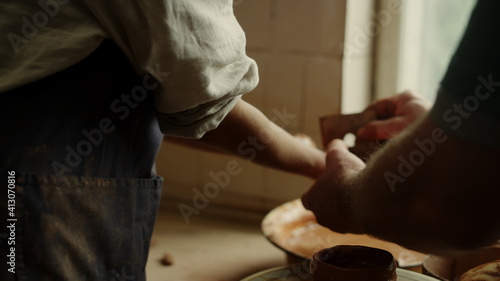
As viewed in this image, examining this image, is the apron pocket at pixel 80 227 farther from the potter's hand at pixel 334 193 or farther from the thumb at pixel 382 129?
the thumb at pixel 382 129

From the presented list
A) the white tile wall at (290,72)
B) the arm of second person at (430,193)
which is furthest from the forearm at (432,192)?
the white tile wall at (290,72)

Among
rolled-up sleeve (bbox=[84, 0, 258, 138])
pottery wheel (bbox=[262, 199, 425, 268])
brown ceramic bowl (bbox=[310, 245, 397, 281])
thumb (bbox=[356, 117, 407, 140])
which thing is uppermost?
rolled-up sleeve (bbox=[84, 0, 258, 138])

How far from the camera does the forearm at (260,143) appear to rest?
0.80 metres

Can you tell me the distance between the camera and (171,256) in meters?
1.17

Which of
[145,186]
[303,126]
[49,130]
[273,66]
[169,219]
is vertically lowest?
[169,219]

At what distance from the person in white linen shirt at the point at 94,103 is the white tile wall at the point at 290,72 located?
650mm

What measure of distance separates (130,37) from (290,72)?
2.59ft

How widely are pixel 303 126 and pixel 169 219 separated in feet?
1.21

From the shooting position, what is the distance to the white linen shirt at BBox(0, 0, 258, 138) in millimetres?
554

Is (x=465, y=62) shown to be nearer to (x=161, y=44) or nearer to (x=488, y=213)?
(x=488, y=213)

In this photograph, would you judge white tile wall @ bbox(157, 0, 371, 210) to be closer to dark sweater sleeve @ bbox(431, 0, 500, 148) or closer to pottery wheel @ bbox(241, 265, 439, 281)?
pottery wheel @ bbox(241, 265, 439, 281)

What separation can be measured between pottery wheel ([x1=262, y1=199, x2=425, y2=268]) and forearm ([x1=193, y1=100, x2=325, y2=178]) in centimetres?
13

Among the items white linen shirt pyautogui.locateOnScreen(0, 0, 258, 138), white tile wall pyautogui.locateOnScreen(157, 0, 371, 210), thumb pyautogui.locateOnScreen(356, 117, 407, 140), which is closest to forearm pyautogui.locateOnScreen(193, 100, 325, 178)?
thumb pyautogui.locateOnScreen(356, 117, 407, 140)

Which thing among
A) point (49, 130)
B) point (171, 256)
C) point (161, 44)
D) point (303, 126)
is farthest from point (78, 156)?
point (303, 126)
